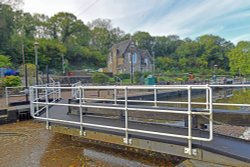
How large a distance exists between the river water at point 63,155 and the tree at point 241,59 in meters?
50.0

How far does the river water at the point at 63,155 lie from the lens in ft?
15.7

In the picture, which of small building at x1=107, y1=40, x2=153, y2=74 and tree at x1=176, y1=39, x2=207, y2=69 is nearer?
small building at x1=107, y1=40, x2=153, y2=74

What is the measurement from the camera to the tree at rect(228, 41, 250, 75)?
162ft

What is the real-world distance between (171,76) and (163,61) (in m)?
17.0

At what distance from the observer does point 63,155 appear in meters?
5.38

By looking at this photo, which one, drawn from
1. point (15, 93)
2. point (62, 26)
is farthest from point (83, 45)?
point (15, 93)

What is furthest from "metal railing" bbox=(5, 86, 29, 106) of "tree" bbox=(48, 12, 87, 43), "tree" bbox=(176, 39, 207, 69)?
"tree" bbox=(176, 39, 207, 69)

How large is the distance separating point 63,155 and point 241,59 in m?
53.6

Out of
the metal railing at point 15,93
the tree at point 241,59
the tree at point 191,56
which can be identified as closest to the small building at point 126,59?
the tree at point 191,56

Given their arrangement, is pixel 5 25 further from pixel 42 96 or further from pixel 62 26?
pixel 42 96

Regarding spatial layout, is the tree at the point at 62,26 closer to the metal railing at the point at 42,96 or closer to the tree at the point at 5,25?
the tree at the point at 5,25

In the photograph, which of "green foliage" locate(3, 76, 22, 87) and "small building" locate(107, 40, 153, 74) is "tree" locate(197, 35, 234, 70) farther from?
"green foliage" locate(3, 76, 22, 87)

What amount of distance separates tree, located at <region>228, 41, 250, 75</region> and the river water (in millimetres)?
49968

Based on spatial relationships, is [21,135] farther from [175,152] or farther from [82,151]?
[175,152]
